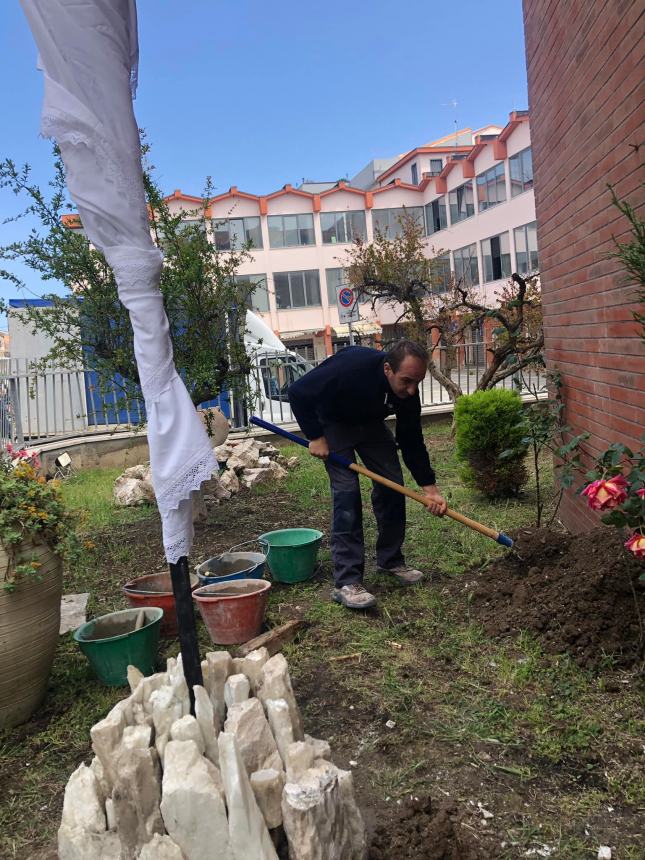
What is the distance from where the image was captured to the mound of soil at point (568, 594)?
10.1 ft

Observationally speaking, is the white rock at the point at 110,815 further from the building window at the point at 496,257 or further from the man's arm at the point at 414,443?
the building window at the point at 496,257

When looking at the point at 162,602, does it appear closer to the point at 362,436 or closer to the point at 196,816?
the point at 362,436

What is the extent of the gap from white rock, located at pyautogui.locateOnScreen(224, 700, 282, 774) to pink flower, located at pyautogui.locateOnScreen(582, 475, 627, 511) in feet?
4.88

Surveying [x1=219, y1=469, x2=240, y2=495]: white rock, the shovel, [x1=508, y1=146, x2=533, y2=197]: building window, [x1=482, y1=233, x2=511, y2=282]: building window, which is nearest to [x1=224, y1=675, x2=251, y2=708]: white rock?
the shovel

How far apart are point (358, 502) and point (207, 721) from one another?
229 cm

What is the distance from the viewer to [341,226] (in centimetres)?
3619

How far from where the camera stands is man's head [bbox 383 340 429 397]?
3789 millimetres

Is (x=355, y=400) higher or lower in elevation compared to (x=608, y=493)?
higher

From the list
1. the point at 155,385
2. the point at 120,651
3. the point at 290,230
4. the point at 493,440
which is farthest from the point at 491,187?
the point at 155,385

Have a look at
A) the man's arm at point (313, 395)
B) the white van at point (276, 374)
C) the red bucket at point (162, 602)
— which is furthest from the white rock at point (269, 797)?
Answer: the white van at point (276, 374)

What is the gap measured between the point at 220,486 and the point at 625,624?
17.0ft

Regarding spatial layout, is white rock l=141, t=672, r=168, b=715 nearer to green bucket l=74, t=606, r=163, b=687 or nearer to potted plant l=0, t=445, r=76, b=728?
potted plant l=0, t=445, r=76, b=728

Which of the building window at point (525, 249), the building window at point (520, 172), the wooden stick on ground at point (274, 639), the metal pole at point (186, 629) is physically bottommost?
the wooden stick on ground at point (274, 639)

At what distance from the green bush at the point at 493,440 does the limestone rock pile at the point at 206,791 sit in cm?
460
